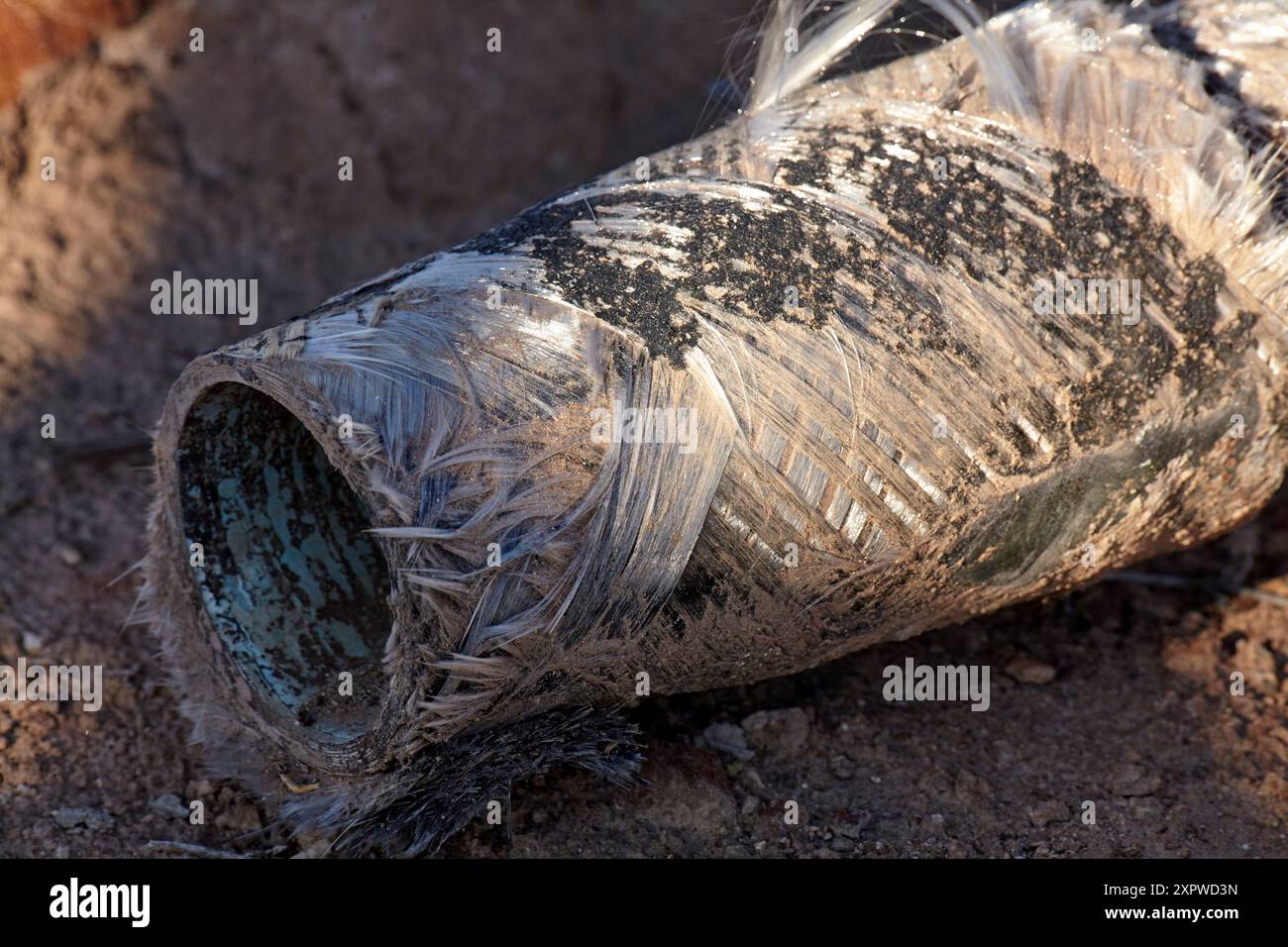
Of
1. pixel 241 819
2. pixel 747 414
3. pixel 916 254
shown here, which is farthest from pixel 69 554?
pixel 916 254

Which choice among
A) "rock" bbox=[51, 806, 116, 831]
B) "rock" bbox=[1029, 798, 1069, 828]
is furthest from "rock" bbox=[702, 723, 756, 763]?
"rock" bbox=[51, 806, 116, 831]

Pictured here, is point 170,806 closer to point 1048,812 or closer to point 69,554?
point 69,554

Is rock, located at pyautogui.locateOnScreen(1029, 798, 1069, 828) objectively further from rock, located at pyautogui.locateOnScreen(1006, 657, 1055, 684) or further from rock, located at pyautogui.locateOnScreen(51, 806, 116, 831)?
rock, located at pyautogui.locateOnScreen(51, 806, 116, 831)

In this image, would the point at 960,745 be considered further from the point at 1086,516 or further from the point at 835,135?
the point at 835,135

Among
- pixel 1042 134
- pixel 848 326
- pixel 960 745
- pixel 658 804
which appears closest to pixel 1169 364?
pixel 1042 134

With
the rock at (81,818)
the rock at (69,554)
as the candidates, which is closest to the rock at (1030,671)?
the rock at (81,818)

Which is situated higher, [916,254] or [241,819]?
[916,254]

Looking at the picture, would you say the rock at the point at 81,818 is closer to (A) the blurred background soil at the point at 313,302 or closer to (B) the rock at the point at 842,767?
(A) the blurred background soil at the point at 313,302
